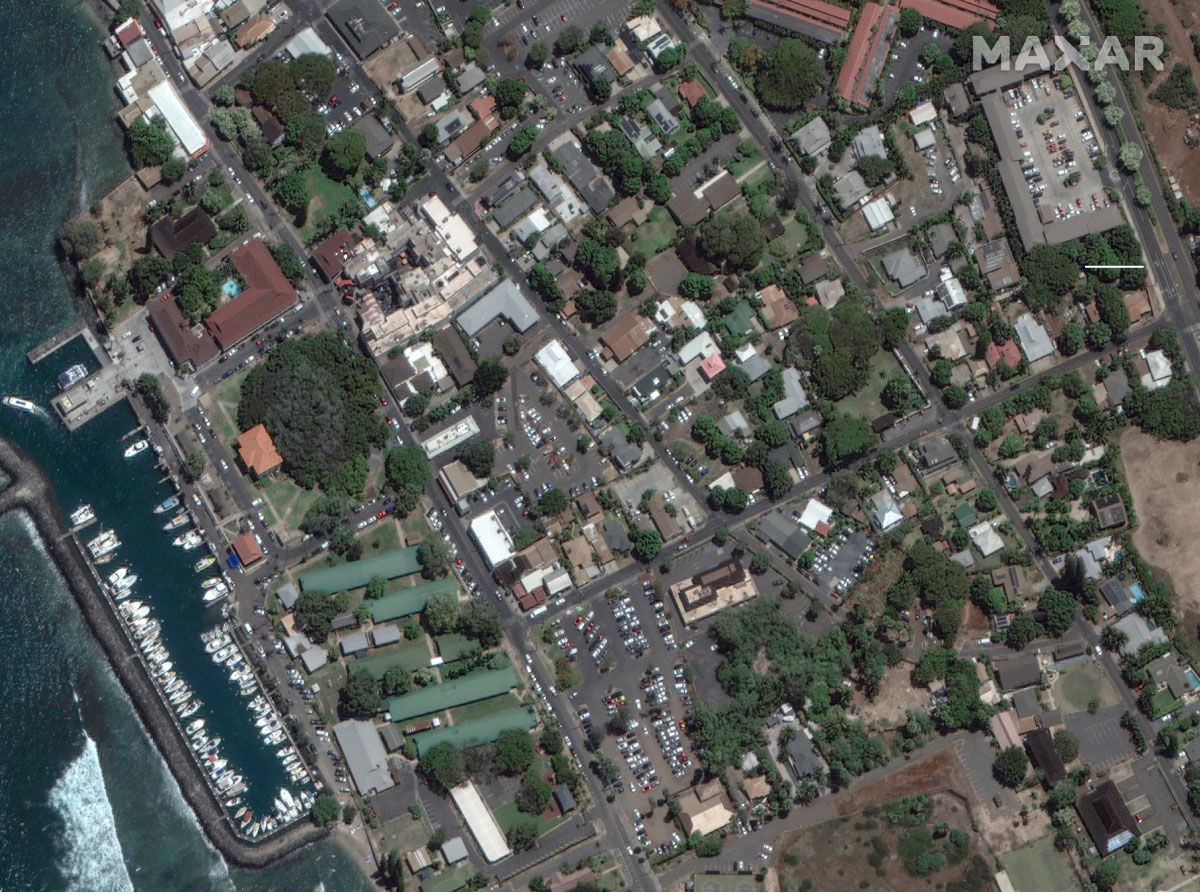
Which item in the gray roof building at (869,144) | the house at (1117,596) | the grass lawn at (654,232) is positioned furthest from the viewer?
the grass lawn at (654,232)

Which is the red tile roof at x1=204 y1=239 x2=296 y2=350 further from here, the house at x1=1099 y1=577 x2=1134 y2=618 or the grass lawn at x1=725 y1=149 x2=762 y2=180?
the house at x1=1099 y1=577 x2=1134 y2=618

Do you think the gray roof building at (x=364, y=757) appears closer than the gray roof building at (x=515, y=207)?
Yes

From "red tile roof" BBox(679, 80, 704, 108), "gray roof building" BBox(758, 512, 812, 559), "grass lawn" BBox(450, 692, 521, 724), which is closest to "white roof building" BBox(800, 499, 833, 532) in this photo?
"gray roof building" BBox(758, 512, 812, 559)

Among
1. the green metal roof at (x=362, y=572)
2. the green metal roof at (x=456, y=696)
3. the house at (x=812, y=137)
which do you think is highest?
the house at (x=812, y=137)

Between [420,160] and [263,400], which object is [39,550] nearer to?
[263,400]

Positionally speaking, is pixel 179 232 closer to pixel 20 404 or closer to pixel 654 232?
pixel 20 404

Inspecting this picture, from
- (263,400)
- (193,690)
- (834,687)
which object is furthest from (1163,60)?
(193,690)

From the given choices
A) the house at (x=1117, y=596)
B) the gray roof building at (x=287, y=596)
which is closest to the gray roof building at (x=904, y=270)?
the house at (x=1117, y=596)

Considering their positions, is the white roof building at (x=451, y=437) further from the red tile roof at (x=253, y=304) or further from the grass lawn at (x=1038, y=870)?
the grass lawn at (x=1038, y=870)
